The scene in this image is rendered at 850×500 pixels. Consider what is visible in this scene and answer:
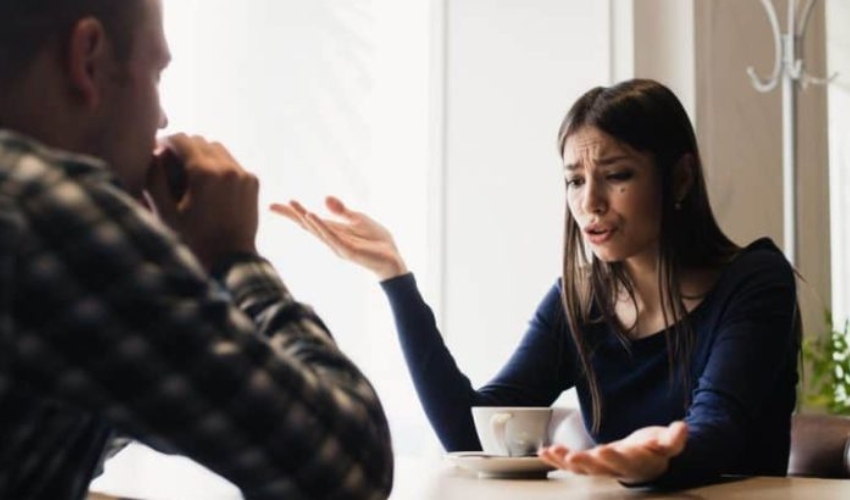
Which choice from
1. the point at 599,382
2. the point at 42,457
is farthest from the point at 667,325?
the point at 42,457

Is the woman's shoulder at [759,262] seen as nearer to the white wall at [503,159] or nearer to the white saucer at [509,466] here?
the white saucer at [509,466]

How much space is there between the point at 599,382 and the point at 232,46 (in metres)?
1.52

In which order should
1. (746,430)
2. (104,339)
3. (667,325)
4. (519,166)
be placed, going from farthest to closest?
1. (519,166)
2. (667,325)
3. (746,430)
4. (104,339)

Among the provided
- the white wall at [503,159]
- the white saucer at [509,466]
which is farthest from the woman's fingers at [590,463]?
the white wall at [503,159]

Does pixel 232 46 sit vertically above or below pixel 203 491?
above

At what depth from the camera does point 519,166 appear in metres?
3.56

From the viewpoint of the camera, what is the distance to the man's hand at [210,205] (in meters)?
0.82

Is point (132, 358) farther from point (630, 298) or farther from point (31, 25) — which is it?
point (630, 298)

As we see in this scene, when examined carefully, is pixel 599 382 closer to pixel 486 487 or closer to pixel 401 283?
pixel 401 283

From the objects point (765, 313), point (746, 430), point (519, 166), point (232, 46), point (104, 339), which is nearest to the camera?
point (104, 339)

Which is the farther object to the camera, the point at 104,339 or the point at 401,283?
the point at 401,283

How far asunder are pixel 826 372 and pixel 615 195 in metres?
2.36

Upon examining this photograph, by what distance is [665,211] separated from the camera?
201 centimetres

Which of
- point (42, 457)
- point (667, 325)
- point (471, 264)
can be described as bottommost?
point (471, 264)
